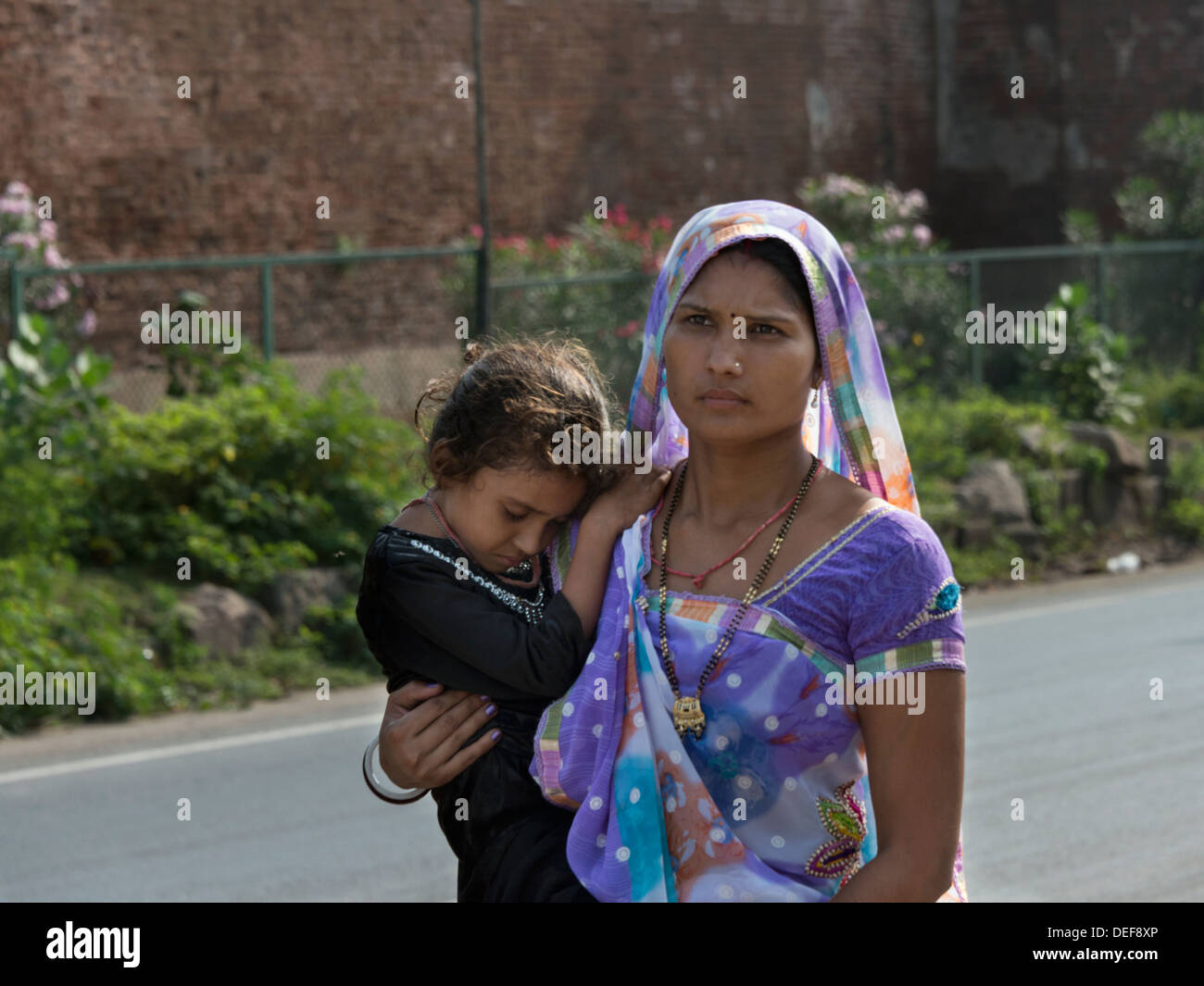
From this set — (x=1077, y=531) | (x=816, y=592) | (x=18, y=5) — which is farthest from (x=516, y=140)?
(x=816, y=592)

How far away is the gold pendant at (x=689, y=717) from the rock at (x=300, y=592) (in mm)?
7159

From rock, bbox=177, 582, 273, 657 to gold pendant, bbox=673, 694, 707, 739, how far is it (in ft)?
22.4

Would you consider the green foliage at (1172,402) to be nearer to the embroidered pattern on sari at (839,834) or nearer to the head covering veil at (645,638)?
the head covering veil at (645,638)

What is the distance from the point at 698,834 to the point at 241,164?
1445 centimetres

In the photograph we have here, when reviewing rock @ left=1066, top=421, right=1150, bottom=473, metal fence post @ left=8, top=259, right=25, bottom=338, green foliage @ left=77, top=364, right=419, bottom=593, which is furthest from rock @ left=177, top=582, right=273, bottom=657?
rock @ left=1066, top=421, right=1150, bottom=473

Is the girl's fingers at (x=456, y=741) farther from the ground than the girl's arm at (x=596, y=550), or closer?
closer

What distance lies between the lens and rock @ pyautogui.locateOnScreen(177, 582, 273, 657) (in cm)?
878

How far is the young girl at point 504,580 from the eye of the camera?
2414 mm

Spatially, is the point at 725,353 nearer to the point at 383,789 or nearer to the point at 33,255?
the point at 383,789

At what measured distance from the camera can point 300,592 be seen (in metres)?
9.28

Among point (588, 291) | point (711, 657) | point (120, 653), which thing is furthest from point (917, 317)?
point (711, 657)

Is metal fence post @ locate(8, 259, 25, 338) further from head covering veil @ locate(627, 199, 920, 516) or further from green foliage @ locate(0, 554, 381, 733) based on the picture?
head covering veil @ locate(627, 199, 920, 516)

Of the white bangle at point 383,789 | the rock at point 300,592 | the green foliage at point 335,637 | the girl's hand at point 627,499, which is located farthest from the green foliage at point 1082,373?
the white bangle at point 383,789

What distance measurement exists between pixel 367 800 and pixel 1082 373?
9.89m
